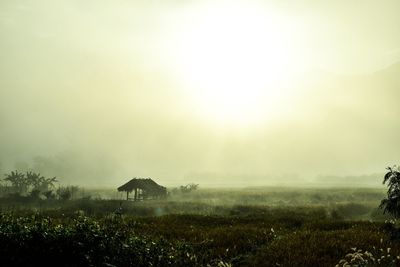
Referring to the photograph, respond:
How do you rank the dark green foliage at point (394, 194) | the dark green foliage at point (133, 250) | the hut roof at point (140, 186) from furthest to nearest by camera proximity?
the hut roof at point (140, 186), the dark green foliage at point (394, 194), the dark green foliage at point (133, 250)

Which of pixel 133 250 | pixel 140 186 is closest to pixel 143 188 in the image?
pixel 140 186

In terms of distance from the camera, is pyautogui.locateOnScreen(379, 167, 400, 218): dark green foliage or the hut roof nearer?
pyautogui.locateOnScreen(379, 167, 400, 218): dark green foliage

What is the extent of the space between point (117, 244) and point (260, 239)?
603cm

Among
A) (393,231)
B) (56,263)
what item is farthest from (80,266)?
(393,231)

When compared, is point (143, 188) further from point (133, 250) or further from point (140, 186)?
point (133, 250)

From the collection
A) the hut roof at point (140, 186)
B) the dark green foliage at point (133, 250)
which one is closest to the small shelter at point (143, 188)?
the hut roof at point (140, 186)

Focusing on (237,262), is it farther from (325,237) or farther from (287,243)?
(325,237)

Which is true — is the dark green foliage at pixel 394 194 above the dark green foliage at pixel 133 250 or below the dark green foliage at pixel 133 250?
above

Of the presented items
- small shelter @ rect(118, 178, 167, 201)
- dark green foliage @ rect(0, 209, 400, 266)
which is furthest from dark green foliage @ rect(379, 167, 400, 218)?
small shelter @ rect(118, 178, 167, 201)

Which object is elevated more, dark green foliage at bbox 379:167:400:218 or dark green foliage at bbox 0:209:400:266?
dark green foliage at bbox 379:167:400:218

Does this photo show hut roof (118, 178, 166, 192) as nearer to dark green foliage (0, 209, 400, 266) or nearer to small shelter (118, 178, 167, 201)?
small shelter (118, 178, 167, 201)

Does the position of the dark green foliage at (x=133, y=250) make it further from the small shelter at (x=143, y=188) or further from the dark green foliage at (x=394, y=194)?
the small shelter at (x=143, y=188)

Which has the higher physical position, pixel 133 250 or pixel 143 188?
pixel 143 188

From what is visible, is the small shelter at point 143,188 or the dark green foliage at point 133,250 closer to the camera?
the dark green foliage at point 133,250
